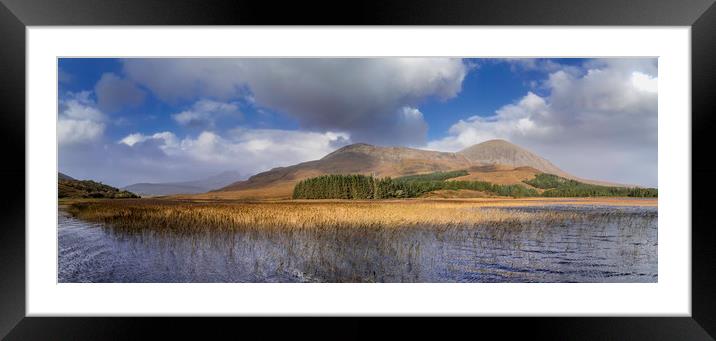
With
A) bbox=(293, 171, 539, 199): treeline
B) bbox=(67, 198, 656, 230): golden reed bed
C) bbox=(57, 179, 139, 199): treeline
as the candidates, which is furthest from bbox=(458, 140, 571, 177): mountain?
bbox=(57, 179, 139, 199): treeline

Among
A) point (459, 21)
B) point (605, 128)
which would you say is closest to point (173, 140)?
point (459, 21)

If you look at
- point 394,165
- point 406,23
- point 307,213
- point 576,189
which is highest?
point 406,23

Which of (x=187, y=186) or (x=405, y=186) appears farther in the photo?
(x=405, y=186)

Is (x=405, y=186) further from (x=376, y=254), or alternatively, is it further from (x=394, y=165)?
(x=376, y=254)

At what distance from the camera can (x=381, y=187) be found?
7969 millimetres

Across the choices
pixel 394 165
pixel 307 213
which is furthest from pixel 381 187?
pixel 307 213

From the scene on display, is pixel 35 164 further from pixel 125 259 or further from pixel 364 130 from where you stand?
pixel 364 130

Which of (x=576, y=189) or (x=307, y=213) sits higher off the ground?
(x=576, y=189)

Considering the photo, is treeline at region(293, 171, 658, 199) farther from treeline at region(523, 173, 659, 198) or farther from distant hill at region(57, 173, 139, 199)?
distant hill at region(57, 173, 139, 199)

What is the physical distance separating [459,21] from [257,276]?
3466 millimetres

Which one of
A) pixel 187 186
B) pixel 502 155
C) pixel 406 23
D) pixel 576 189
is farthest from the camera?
pixel 502 155

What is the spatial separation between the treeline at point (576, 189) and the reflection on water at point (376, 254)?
0.79 feet

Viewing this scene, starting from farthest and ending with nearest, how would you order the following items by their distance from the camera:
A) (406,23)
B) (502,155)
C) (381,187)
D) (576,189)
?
(381,187) → (502,155) → (576,189) → (406,23)

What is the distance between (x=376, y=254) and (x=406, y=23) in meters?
3.50
